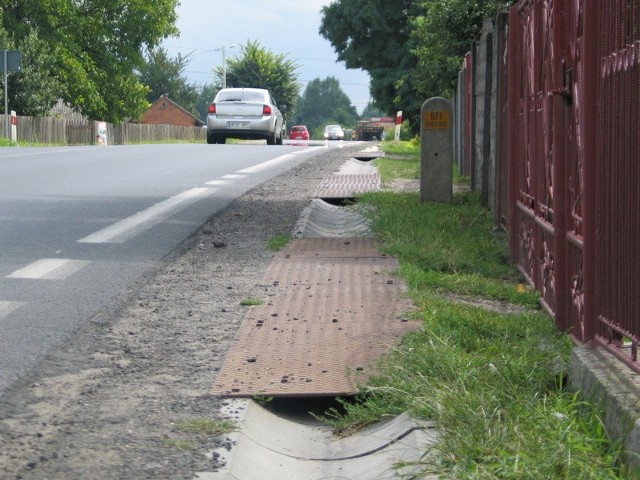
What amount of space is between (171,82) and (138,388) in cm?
12604

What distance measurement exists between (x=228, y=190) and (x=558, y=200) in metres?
9.13

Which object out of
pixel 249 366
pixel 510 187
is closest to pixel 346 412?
pixel 249 366

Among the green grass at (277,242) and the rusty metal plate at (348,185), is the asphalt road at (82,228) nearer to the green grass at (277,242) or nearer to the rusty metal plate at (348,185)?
the green grass at (277,242)

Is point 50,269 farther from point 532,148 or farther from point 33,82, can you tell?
point 33,82

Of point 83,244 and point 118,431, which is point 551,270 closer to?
point 118,431

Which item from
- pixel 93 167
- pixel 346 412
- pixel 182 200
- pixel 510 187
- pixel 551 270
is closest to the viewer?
pixel 346 412

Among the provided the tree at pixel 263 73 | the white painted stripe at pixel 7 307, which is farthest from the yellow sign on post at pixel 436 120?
the tree at pixel 263 73

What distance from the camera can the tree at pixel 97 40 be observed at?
196ft

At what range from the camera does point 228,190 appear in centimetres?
1452

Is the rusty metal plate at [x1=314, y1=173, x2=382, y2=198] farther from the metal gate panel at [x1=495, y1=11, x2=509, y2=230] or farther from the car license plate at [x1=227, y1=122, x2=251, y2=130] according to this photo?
the car license plate at [x1=227, y1=122, x2=251, y2=130]

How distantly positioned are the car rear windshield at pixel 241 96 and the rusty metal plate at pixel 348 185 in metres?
16.6

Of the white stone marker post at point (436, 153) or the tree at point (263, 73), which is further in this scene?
the tree at point (263, 73)

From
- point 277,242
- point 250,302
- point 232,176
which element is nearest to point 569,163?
point 250,302

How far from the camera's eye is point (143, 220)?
1060 cm
